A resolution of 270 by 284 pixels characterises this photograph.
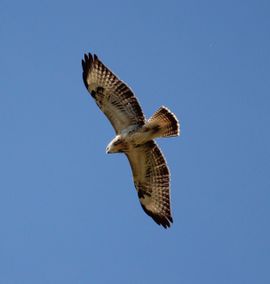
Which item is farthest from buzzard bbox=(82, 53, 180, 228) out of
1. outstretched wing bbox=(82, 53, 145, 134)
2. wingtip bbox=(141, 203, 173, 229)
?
wingtip bbox=(141, 203, 173, 229)

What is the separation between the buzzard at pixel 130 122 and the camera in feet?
37.3

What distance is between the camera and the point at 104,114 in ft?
38.7

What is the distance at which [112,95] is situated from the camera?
1158 centimetres

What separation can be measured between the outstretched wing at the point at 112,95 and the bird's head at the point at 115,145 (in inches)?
6.1

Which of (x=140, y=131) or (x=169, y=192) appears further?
(x=169, y=192)

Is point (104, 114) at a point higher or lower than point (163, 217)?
higher

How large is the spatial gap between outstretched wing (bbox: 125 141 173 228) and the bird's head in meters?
0.29

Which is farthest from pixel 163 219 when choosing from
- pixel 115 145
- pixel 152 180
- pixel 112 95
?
pixel 112 95

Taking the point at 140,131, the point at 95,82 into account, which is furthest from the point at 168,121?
the point at 95,82

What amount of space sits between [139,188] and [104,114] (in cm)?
151

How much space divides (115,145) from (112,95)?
0.76 m

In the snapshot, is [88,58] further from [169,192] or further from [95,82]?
[169,192]

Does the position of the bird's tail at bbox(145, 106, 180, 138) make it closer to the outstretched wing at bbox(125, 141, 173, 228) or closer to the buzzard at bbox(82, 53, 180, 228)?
the buzzard at bbox(82, 53, 180, 228)

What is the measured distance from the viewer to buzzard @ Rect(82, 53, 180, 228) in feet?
37.3
